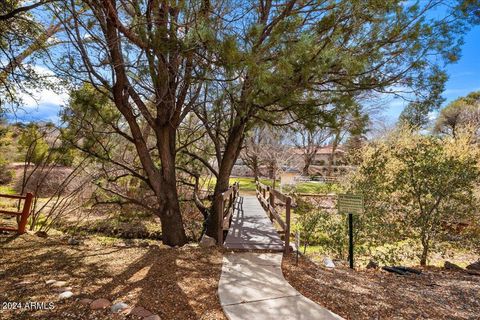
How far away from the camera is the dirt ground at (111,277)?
2.52 meters

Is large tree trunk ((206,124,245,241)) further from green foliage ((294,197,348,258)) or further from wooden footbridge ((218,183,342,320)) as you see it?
green foliage ((294,197,348,258))

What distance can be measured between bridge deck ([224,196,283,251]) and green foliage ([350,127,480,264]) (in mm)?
2272

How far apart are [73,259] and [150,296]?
6.75ft

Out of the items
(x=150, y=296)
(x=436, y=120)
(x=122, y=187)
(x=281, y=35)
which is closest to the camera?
(x=150, y=296)

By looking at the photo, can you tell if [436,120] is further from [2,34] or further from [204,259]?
[2,34]

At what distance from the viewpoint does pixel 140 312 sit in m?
2.44

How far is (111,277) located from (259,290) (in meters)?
1.84

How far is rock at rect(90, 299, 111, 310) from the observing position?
252 cm

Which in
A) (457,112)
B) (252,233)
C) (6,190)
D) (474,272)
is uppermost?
(457,112)

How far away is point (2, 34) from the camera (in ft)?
13.3

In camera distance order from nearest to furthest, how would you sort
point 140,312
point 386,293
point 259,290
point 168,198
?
point 140,312, point 259,290, point 386,293, point 168,198

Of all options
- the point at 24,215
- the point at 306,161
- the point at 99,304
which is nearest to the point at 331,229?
the point at 99,304

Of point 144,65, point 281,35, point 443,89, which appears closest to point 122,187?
point 144,65

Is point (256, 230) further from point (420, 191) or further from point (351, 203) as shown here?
point (420, 191)
